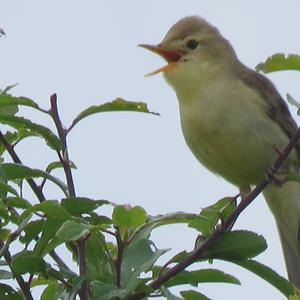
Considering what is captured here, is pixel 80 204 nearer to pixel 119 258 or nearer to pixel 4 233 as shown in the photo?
pixel 119 258

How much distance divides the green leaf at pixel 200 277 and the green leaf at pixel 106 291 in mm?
396

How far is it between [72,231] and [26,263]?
245 mm

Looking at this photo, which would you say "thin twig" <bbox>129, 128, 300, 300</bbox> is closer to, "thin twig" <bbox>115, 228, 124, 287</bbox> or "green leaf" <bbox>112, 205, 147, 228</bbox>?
"thin twig" <bbox>115, 228, 124, 287</bbox>

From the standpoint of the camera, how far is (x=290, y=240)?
457cm

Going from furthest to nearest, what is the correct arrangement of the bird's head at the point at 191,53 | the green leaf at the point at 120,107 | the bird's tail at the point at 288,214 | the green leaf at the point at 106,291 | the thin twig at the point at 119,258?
the bird's tail at the point at 288,214 < the bird's head at the point at 191,53 < the green leaf at the point at 120,107 < the thin twig at the point at 119,258 < the green leaf at the point at 106,291

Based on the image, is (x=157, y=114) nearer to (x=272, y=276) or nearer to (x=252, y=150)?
(x=272, y=276)

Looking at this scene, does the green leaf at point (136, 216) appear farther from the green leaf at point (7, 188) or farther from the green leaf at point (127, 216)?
the green leaf at point (7, 188)

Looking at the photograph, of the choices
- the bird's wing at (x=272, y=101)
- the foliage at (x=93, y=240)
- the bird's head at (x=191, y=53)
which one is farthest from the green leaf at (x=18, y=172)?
the bird's wing at (x=272, y=101)

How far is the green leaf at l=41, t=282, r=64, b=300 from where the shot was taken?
2342mm

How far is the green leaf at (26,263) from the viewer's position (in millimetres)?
2170

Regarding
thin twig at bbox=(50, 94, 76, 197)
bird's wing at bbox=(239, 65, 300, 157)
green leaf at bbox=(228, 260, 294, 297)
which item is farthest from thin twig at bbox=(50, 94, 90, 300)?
bird's wing at bbox=(239, 65, 300, 157)

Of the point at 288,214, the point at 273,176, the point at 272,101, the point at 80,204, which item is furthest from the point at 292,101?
the point at 288,214

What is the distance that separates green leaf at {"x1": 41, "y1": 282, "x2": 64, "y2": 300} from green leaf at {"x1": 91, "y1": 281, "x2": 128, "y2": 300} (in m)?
0.35

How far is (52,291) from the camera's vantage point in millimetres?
2375
